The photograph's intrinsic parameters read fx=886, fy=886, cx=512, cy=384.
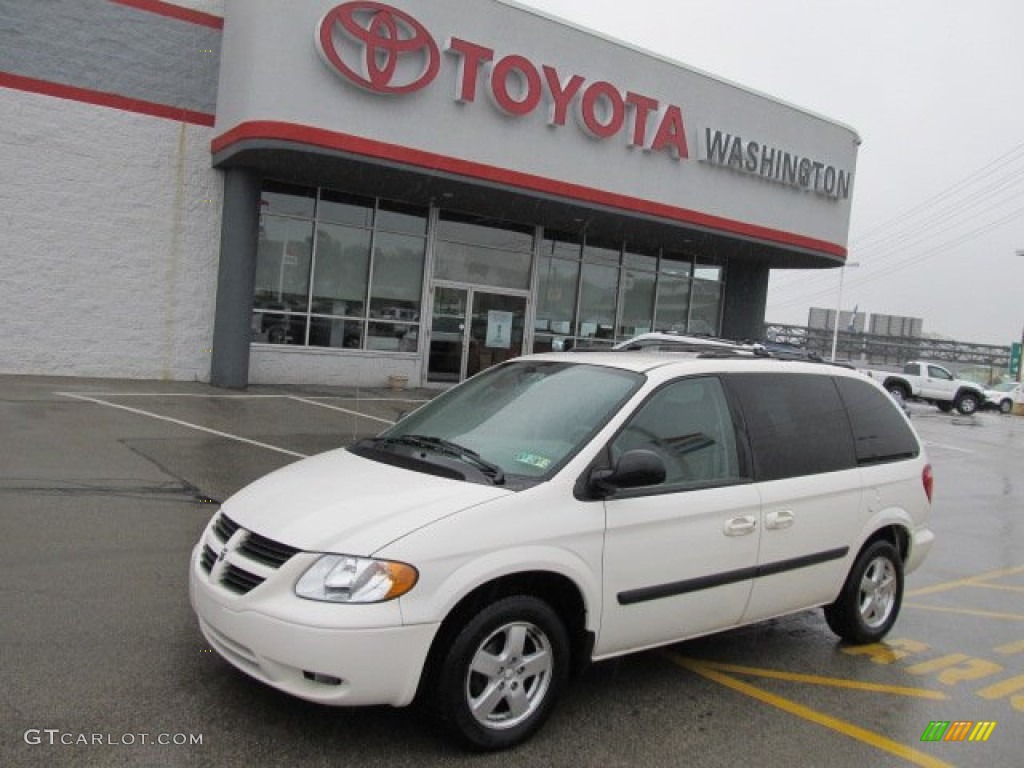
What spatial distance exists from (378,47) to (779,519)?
457 inches

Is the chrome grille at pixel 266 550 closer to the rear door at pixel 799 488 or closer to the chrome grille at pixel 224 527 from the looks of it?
the chrome grille at pixel 224 527

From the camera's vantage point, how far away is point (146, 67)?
48.6 feet

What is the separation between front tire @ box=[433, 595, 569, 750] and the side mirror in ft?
1.92

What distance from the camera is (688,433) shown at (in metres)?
4.47

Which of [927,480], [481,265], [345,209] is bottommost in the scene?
[927,480]

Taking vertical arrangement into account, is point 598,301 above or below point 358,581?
above

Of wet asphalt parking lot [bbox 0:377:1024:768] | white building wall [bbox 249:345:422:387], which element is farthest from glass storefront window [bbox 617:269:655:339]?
wet asphalt parking lot [bbox 0:377:1024:768]

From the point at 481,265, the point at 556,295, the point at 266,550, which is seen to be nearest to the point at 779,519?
the point at 266,550

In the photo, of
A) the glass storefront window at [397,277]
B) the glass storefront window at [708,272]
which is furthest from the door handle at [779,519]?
the glass storefront window at [708,272]

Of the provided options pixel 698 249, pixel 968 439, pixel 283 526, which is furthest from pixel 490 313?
pixel 283 526

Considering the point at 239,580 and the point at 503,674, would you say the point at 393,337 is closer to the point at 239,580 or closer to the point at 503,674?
the point at 239,580

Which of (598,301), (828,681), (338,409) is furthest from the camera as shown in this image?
(598,301)

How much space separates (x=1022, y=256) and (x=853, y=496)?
41.2 m

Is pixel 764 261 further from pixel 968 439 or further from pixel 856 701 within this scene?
pixel 856 701
